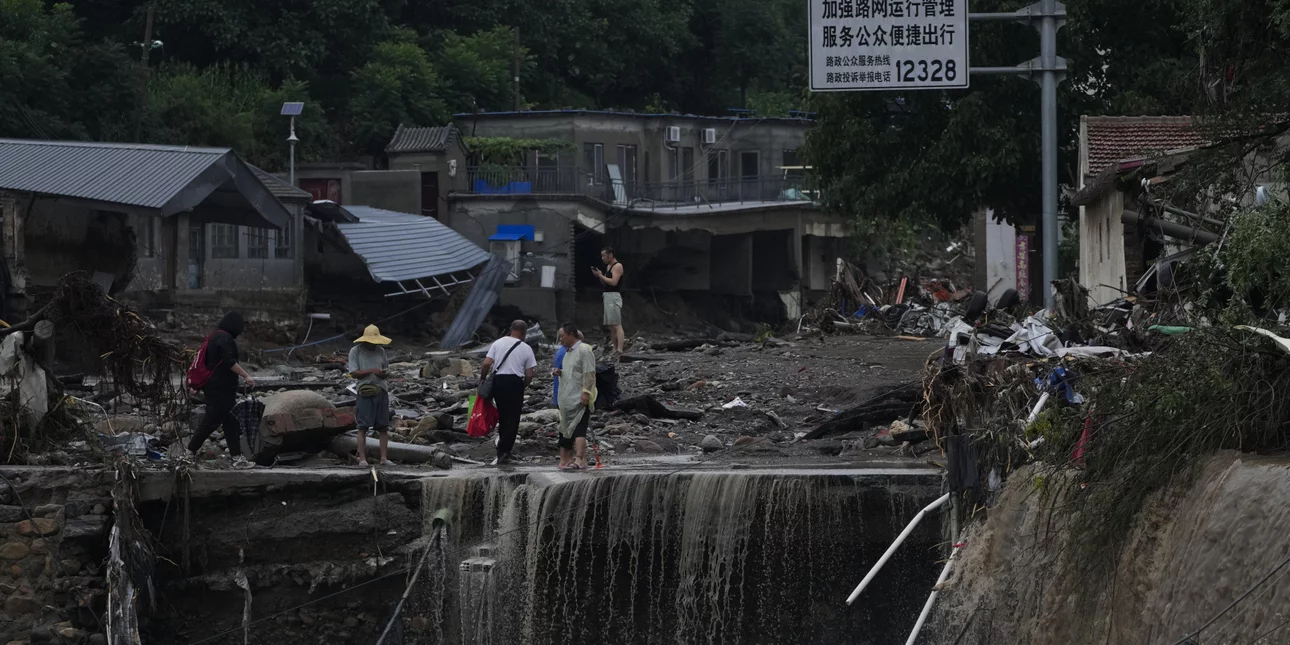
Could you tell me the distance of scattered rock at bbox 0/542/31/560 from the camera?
1359 cm

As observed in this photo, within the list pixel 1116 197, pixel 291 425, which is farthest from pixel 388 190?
pixel 291 425

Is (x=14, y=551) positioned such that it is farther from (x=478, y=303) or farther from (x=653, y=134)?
(x=653, y=134)

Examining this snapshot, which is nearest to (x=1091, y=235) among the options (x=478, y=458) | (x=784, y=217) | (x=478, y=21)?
(x=478, y=458)

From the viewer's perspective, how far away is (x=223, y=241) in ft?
100.0

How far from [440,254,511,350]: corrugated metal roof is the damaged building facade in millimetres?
3961

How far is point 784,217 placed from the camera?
140 feet

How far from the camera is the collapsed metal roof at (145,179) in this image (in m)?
23.7

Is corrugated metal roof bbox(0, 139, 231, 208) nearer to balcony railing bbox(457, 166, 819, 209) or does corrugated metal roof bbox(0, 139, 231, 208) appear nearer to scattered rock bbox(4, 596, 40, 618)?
scattered rock bbox(4, 596, 40, 618)

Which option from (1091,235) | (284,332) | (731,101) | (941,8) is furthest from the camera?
(731,101)

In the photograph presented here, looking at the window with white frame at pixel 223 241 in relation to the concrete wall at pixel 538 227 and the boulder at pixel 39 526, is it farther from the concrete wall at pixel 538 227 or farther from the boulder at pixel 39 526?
the boulder at pixel 39 526

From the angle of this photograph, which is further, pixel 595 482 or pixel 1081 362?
pixel 595 482

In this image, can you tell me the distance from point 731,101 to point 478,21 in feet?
32.5

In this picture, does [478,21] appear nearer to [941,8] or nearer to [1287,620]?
[941,8]

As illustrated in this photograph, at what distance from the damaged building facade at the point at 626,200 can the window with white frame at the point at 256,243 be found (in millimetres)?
7240
